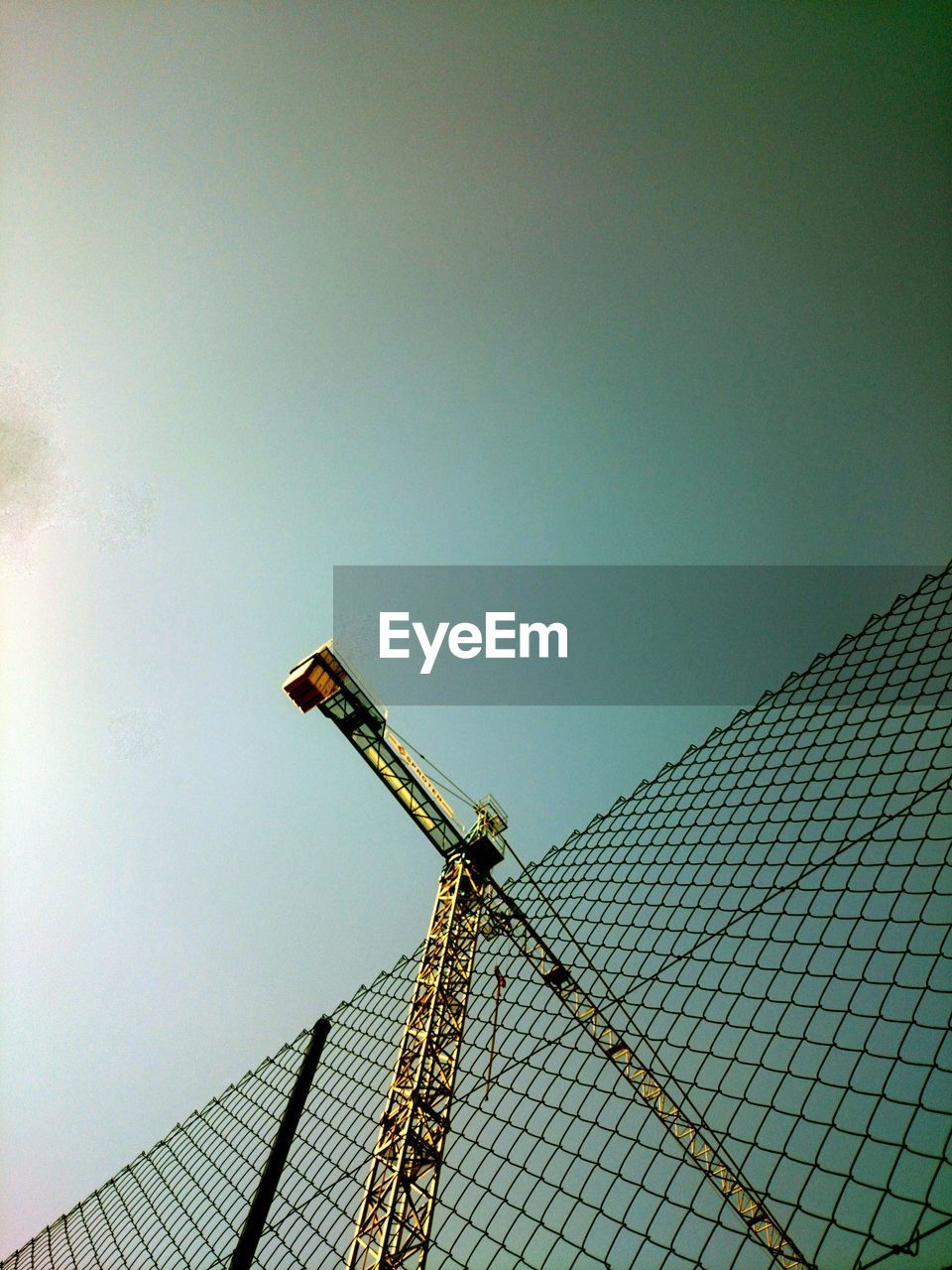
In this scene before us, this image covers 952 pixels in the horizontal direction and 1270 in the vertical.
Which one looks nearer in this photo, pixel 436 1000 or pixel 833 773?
pixel 833 773

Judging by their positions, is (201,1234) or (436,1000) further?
(436,1000)

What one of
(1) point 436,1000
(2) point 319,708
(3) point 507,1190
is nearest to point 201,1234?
(1) point 436,1000

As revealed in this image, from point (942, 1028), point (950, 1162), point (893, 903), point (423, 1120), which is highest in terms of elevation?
point (942, 1028)

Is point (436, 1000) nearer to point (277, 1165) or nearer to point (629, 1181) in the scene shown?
point (629, 1181)

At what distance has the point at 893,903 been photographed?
520 centimetres

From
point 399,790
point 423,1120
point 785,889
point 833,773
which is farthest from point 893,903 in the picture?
point 399,790

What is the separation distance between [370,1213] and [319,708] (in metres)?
9.91

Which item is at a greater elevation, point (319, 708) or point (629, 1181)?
point (319, 708)

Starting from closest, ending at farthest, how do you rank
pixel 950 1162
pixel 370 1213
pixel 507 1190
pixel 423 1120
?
pixel 950 1162 < pixel 507 1190 < pixel 370 1213 < pixel 423 1120

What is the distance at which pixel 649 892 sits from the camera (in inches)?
279

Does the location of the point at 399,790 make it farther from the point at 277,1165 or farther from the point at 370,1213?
the point at 277,1165

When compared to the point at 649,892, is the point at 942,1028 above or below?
above

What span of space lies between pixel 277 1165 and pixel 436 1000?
22.8 feet

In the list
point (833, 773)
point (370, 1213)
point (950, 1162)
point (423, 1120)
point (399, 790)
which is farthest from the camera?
point (399, 790)
